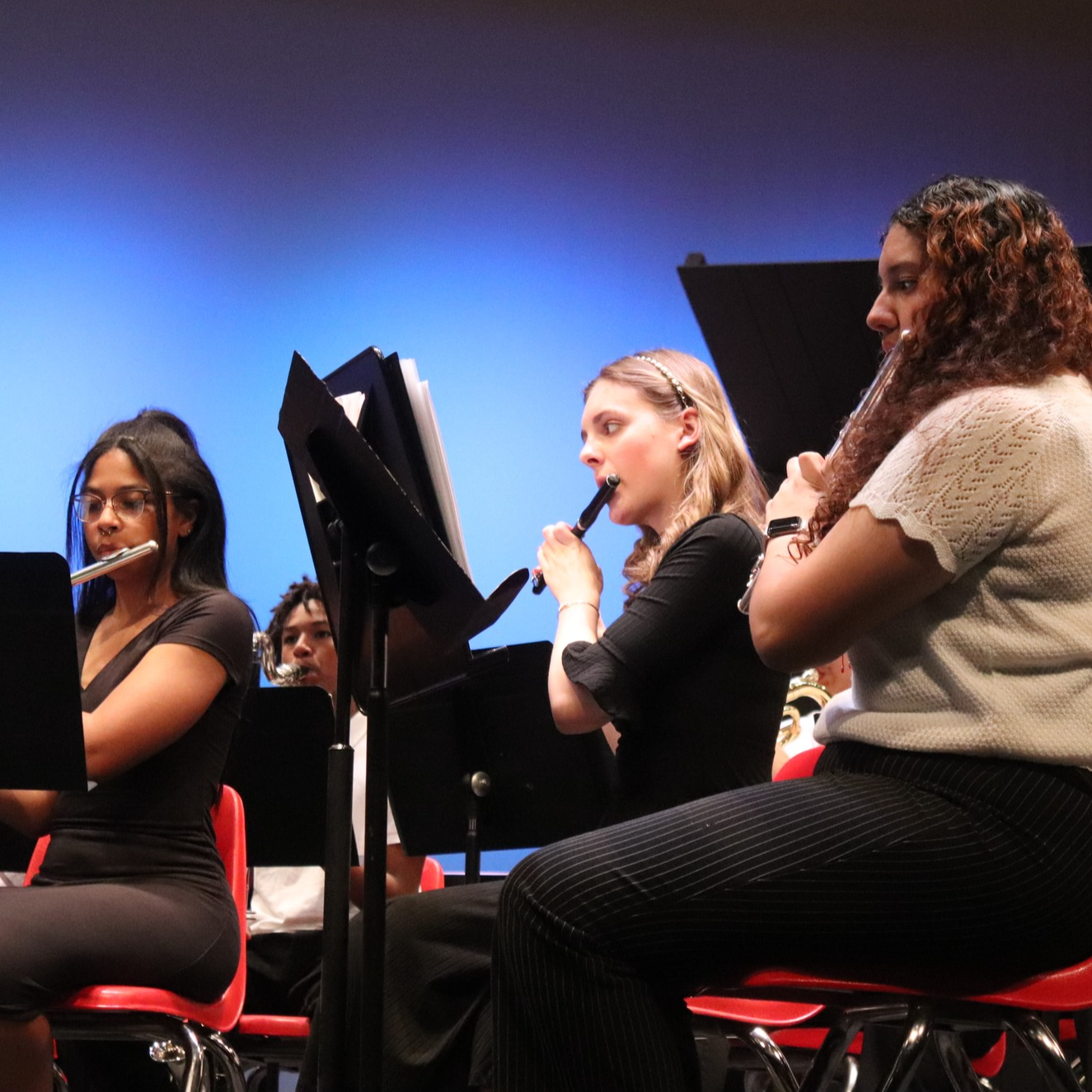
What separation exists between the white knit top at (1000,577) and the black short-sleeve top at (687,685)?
49cm

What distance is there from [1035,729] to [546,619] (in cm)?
231

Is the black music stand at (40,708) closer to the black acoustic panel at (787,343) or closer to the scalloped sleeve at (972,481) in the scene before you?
the scalloped sleeve at (972,481)

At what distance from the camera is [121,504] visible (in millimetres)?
1975

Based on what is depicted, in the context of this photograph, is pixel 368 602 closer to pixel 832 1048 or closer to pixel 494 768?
pixel 832 1048

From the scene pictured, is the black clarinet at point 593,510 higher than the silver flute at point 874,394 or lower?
lower

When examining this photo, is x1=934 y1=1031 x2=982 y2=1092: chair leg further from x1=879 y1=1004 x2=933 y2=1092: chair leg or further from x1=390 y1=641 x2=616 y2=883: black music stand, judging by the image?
x1=390 y1=641 x2=616 y2=883: black music stand

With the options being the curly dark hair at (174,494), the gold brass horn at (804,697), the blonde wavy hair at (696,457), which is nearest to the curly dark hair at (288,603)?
the curly dark hair at (174,494)

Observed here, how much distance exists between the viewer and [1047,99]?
372 centimetres

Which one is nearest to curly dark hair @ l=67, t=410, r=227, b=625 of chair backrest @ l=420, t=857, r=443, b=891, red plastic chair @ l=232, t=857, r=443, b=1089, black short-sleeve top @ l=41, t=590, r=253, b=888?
black short-sleeve top @ l=41, t=590, r=253, b=888

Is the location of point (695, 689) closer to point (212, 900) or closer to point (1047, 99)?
point (212, 900)

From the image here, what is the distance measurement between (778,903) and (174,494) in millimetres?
1291

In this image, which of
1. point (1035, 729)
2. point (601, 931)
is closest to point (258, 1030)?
point (601, 931)

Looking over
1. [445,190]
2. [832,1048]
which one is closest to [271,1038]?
[832,1048]

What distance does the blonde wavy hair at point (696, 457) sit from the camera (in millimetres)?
1873
